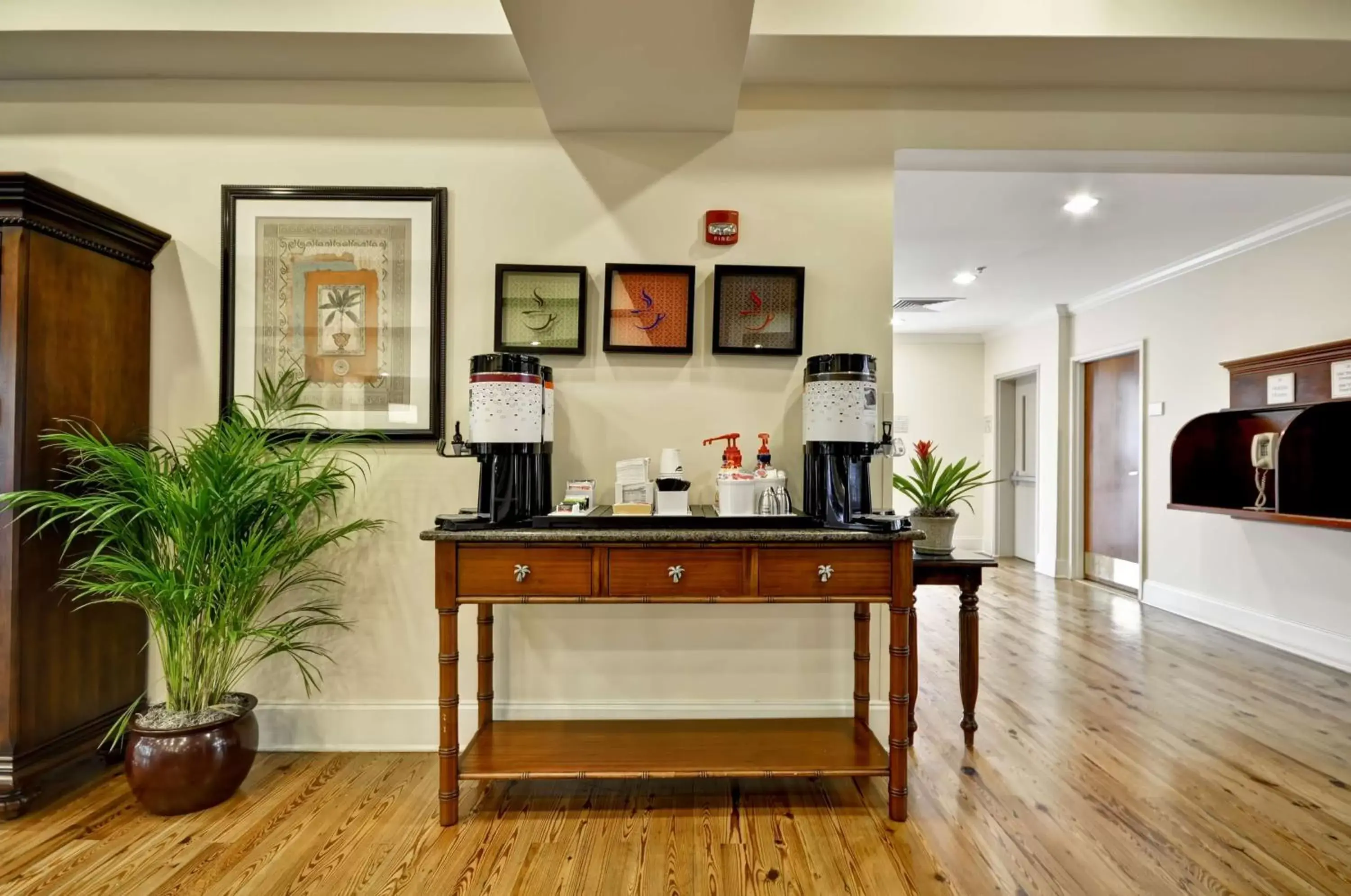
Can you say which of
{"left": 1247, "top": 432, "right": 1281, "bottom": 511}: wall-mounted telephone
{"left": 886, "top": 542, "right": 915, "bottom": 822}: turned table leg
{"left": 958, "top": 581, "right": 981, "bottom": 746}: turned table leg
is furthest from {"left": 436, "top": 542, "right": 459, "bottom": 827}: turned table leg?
{"left": 1247, "top": 432, "right": 1281, "bottom": 511}: wall-mounted telephone

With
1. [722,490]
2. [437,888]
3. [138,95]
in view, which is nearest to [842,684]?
[722,490]

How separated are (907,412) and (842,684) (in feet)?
16.8

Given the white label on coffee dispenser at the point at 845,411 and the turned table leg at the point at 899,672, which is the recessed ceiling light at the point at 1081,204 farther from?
the turned table leg at the point at 899,672

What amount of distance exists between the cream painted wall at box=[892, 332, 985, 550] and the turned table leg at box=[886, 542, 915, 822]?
17.6ft

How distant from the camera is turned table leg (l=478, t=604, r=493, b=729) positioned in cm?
214

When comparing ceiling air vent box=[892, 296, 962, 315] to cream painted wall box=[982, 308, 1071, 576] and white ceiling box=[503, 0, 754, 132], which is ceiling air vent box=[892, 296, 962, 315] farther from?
white ceiling box=[503, 0, 754, 132]

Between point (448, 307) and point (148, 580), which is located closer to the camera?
point (148, 580)

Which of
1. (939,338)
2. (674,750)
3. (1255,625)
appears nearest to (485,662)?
(674,750)

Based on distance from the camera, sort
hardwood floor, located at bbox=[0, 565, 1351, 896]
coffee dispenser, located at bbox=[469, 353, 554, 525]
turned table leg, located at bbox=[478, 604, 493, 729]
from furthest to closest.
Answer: turned table leg, located at bbox=[478, 604, 493, 729], coffee dispenser, located at bbox=[469, 353, 554, 525], hardwood floor, located at bbox=[0, 565, 1351, 896]

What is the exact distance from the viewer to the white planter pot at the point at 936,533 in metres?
2.37

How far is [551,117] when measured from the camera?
2211 mm

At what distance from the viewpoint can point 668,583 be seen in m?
1.79

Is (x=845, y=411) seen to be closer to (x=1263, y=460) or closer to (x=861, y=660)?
(x=861, y=660)

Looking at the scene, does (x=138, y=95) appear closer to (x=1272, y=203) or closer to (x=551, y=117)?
(x=551, y=117)
